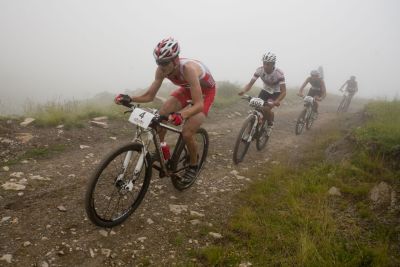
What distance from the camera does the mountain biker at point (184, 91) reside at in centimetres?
473

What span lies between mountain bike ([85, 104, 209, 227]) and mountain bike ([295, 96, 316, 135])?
7520 mm

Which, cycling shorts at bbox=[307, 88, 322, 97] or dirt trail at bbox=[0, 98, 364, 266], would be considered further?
cycling shorts at bbox=[307, 88, 322, 97]

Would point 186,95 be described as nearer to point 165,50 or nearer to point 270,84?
point 165,50

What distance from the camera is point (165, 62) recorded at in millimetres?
4824

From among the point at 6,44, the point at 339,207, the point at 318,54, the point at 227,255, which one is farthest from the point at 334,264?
the point at 318,54

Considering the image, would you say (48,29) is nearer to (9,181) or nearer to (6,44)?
(6,44)

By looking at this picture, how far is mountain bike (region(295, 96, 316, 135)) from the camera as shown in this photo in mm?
11734

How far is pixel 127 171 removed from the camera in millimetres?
4426

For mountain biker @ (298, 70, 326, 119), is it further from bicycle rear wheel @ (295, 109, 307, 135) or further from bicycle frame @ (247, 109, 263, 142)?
bicycle frame @ (247, 109, 263, 142)

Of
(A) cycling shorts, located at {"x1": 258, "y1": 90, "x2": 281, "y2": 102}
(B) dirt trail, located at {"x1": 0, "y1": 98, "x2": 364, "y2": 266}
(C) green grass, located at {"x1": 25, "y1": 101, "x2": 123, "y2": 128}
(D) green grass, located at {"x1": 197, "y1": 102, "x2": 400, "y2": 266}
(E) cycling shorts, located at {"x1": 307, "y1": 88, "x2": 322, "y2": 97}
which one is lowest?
(B) dirt trail, located at {"x1": 0, "y1": 98, "x2": 364, "y2": 266}

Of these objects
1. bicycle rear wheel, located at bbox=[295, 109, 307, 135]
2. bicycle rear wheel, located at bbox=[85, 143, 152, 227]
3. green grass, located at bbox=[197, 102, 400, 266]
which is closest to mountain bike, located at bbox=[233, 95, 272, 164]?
green grass, located at bbox=[197, 102, 400, 266]

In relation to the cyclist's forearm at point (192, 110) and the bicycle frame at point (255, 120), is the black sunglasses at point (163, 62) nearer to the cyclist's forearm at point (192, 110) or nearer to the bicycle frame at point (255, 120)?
the cyclist's forearm at point (192, 110)

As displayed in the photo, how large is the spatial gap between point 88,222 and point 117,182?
2.67ft

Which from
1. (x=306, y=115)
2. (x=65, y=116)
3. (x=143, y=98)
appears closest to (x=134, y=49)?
(x=306, y=115)
